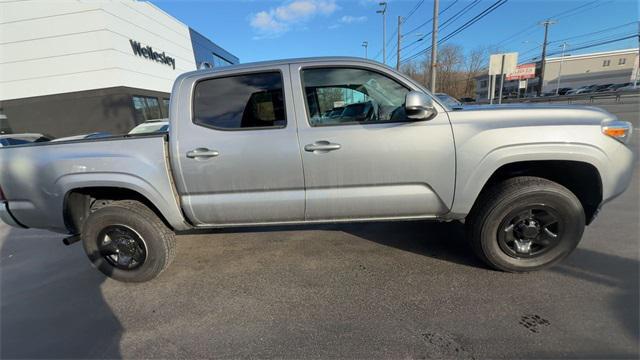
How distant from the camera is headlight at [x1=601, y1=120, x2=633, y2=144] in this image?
2.35 m

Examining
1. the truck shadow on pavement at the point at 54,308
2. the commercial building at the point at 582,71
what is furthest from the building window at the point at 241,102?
the commercial building at the point at 582,71

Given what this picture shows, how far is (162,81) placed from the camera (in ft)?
66.6

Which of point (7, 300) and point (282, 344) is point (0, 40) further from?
point (282, 344)

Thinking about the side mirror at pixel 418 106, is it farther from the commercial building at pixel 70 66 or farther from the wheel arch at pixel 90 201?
the commercial building at pixel 70 66

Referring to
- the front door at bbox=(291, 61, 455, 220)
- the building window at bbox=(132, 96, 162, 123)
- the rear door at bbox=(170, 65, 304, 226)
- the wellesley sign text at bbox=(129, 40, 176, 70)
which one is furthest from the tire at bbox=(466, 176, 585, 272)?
the wellesley sign text at bbox=(129, 40, 176, 70)

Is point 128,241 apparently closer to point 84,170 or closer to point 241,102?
point 84,170

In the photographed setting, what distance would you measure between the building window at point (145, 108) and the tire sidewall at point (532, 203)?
1930cm

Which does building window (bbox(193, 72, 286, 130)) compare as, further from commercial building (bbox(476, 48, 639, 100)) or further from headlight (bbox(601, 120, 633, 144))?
commercial building (bbox(476, 48, 639, 100))

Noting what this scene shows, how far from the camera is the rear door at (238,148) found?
8.23 feet

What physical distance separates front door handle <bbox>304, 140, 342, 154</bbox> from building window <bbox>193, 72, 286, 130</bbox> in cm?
33

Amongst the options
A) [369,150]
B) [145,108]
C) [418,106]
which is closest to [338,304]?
[369,150]

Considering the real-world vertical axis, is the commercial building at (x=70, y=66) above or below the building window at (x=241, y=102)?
above

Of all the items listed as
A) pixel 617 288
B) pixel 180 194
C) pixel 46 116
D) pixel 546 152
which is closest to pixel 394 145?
pixel 546 152

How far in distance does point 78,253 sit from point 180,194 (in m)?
2.24
